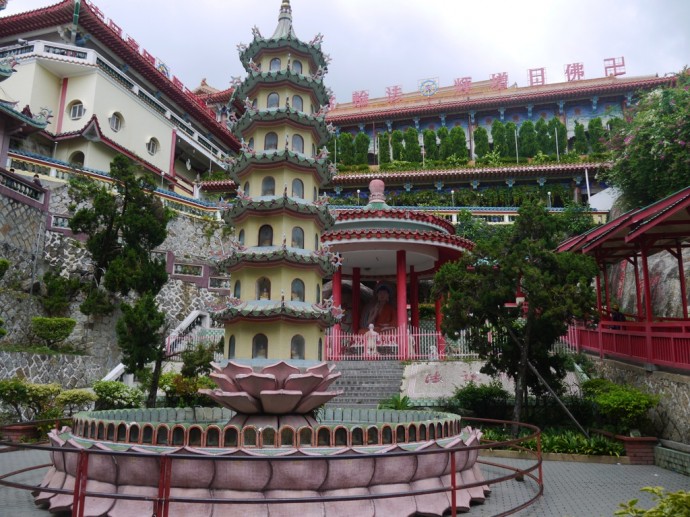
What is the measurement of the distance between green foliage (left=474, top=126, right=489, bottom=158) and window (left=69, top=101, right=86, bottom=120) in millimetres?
29895

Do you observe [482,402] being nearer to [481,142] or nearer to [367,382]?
[367,382]

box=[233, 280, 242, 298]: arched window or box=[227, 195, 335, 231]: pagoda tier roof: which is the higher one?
box=[227, 195, 335, 231]: pagoda tier roof

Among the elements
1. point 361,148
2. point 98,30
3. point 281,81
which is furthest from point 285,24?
point 361,148

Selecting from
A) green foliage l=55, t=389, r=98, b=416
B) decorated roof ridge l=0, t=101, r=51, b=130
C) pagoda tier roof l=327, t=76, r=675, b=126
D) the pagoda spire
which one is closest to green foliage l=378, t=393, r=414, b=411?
green foliage l=55, t=389, r=98, b=416

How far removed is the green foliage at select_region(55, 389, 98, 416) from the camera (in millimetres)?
14250

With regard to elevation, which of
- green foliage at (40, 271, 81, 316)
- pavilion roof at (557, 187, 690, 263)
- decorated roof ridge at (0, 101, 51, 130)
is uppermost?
decorated roof ridge at (0, 101, 51, 130)

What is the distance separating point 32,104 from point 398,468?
1162 inches

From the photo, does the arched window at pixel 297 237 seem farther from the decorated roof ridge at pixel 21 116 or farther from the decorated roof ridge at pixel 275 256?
the decorated roof ridge at pixel 21 116

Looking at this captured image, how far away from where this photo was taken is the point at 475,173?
41312mm

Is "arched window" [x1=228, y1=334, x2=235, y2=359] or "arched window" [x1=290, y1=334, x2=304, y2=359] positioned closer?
"arched window" [x1=290, y1=334, x2=304, y2=359]

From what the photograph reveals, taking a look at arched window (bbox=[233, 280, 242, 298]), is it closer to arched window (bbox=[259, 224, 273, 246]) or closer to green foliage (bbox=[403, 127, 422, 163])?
arched window (bbox=[259, 224, 273, 246])

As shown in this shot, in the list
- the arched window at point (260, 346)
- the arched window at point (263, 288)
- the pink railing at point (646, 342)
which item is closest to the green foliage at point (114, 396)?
the arched window at point (260, 346)

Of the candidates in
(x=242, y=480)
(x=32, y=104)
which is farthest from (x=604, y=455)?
(x=32, y=104)

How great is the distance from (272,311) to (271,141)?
3.73 metres
